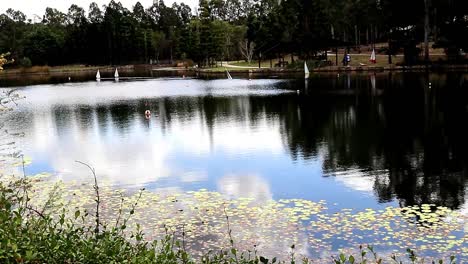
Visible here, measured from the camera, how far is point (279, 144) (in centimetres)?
2161

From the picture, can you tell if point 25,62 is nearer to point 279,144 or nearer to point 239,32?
point 239,32

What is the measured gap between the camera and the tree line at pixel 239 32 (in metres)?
64.3

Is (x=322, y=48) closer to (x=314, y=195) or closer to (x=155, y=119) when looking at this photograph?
(x=155, y=119)

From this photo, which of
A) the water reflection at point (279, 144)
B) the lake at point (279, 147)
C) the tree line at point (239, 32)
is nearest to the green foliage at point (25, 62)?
the tree line at point (239, 32)

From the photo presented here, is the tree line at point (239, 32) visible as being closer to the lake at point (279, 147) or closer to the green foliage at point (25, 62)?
the green foliage at point (25, 62)

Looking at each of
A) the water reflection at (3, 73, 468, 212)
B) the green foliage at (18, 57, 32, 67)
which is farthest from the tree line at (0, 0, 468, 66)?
the water reflection at (3, 73, 468, 212)

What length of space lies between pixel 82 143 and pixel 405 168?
47.0 ft

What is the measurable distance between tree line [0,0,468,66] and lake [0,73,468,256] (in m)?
27.1

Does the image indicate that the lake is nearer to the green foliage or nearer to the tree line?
the tree line

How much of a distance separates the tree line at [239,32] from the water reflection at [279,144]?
25.5 meters

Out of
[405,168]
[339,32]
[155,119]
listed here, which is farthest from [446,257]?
[339,32]

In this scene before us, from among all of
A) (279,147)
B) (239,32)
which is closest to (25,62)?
(239,32)

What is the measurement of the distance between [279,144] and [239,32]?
92.1 meters

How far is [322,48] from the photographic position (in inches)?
2916
